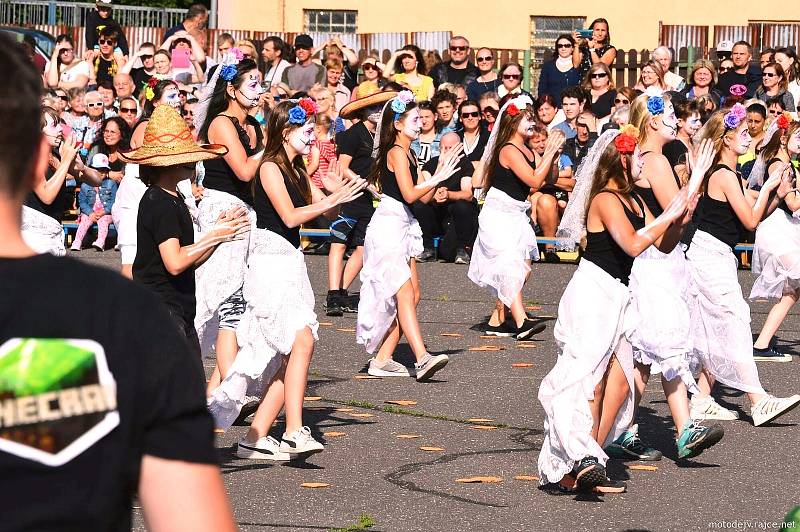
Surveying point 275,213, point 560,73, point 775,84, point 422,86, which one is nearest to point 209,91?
point 275,213

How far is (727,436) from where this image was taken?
8633mm

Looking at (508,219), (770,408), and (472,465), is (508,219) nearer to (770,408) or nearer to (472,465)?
(770,408)

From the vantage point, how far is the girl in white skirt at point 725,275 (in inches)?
353

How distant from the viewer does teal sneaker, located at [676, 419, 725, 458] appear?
297 inches

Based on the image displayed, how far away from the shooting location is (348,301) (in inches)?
515

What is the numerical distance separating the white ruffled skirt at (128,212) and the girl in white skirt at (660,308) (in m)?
3.79

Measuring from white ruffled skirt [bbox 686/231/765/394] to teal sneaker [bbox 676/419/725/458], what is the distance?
4.73ft

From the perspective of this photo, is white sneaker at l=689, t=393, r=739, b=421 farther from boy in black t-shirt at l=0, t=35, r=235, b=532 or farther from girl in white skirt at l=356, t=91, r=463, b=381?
boy in black t-shirt at l=0, t=35, r=235, b=532

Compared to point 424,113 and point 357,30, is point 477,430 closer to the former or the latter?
point 424,113

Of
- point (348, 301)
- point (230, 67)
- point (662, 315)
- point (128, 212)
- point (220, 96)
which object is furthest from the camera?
point (348, 301)

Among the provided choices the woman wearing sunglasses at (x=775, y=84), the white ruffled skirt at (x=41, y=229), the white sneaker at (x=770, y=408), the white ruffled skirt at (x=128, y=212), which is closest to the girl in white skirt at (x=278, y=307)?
the white ruffled skirt at (x=41, y=229)

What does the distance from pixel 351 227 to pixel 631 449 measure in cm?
568

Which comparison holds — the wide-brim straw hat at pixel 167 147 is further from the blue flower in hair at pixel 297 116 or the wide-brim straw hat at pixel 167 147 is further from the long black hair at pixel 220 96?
the long black hair at pixel 220 96

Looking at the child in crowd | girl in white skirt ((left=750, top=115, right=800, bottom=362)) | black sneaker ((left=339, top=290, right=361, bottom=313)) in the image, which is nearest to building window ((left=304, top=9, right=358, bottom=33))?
the child in crowd
